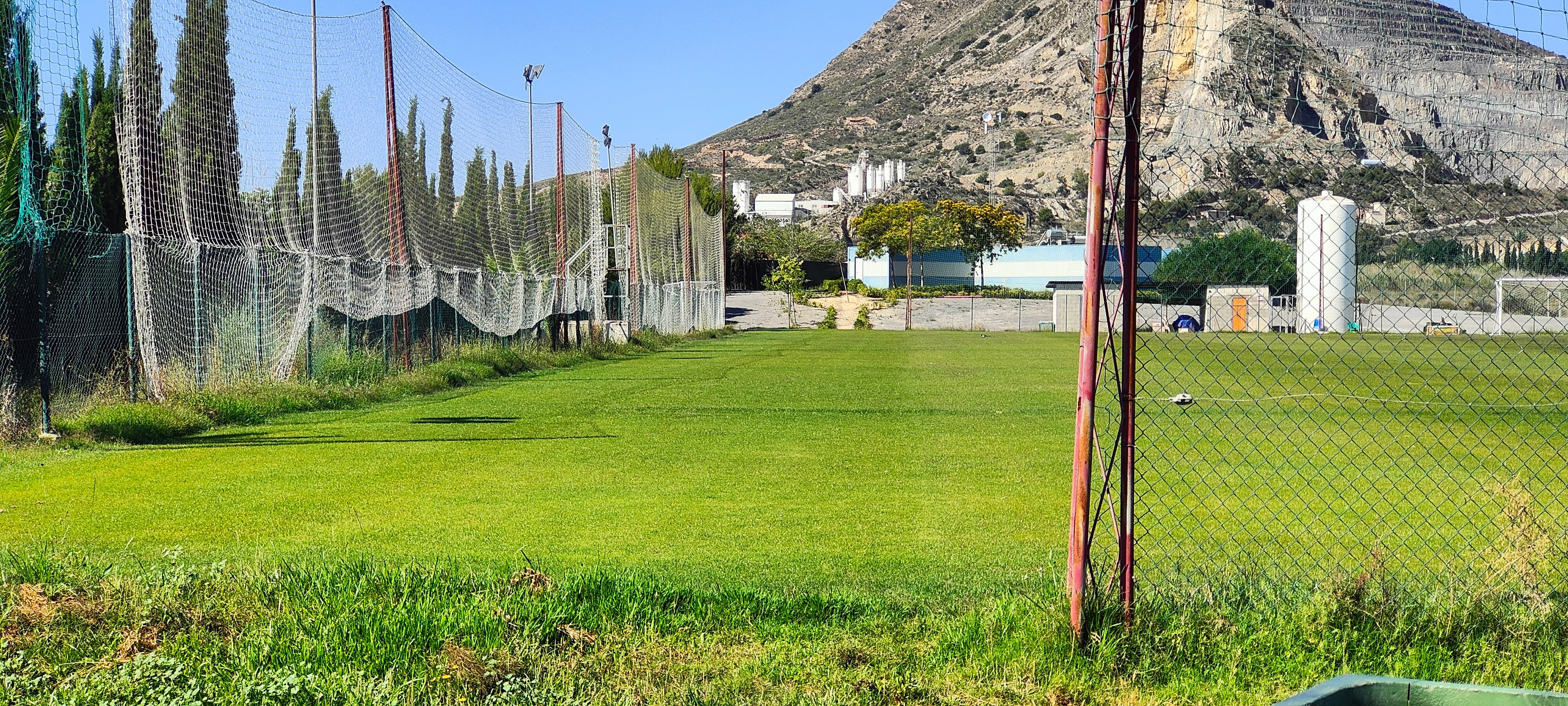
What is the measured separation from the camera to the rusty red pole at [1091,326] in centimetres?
430

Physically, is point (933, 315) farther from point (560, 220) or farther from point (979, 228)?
point (560, 220)

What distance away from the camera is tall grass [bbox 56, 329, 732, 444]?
37.2ft

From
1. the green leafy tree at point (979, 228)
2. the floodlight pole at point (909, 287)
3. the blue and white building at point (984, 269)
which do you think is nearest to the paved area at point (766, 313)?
the floodlight pole at point (909, 287)

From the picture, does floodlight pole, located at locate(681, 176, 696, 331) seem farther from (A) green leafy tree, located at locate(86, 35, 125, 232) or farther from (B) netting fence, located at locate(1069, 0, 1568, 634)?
(B) netting fence, located at locate(1069, 0, 1568, 634)

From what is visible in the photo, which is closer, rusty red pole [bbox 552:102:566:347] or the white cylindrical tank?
the white cylindrical tank

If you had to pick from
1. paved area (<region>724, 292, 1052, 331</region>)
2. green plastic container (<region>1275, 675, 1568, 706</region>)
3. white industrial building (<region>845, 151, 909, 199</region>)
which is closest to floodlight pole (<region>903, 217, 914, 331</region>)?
paved area (<region>724, 292, 1052, 331</region>)

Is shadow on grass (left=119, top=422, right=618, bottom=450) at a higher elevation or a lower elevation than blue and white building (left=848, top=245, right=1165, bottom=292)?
lower

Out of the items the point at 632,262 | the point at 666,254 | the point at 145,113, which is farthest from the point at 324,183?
the point at 666,254

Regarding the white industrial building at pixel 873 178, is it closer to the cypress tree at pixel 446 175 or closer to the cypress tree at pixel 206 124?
the cypress tree at pixel 446 175

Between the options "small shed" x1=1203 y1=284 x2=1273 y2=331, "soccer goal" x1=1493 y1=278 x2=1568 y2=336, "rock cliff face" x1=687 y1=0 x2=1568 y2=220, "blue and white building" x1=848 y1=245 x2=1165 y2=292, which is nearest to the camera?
"rock cliff face" x1=687 y1=0 x2=1568 y2=220

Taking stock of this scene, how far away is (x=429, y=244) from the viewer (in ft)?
70.6

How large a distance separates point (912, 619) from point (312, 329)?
43.6 feet

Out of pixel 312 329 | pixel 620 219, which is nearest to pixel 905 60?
pixel 620 219

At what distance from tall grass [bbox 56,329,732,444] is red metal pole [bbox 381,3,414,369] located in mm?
689
